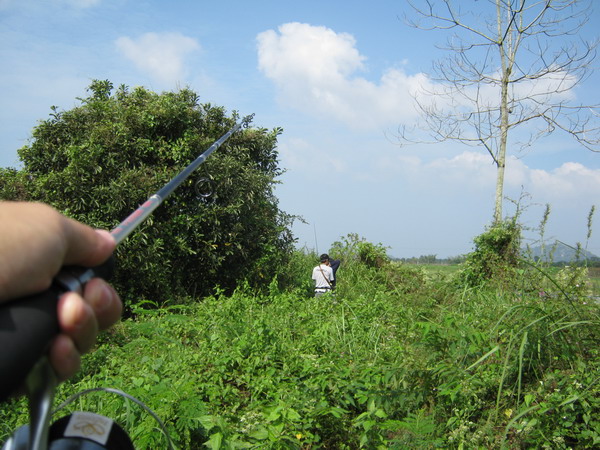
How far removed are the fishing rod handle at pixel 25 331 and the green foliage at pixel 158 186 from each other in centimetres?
A: 674

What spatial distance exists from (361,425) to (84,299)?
3.09m

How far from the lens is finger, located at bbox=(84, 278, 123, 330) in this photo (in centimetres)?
88

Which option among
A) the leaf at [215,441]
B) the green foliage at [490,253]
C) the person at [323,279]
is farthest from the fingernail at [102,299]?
the green foliage at [490,253]

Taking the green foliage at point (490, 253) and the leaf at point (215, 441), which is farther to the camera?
the green foliage at point (490, 253)

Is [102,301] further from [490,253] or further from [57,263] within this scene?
[490,253]

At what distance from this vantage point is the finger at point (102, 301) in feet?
2.88

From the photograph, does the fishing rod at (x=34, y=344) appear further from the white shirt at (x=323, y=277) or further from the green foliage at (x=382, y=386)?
the white shirt at (x=323, y=277)

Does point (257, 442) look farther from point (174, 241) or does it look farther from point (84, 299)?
point (174, 241)

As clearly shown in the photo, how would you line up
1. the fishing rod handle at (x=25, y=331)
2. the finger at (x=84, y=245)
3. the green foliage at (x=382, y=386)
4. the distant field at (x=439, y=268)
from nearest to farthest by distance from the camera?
the fishing rod handle at (x=25, y=331), the finger at (x=84, y=245), the green foliage at (x=382, y=386), the distant field at (x=439, y=268)

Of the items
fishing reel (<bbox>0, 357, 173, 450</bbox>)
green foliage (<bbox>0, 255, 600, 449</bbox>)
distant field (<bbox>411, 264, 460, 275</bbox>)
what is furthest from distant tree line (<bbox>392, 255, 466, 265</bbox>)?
fishing reel (<bbox>0, 357, 173, 450</bbox>)

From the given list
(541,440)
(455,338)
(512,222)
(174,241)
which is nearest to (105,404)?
(455,338)

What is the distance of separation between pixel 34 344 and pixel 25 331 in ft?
0.08

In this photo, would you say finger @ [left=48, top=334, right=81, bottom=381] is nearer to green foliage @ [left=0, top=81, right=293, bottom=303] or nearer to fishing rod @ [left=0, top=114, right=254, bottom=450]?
fishing rod @ [left=0, top=114, right=254, bottom=450]

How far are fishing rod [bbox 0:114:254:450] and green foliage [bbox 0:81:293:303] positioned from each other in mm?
6715
